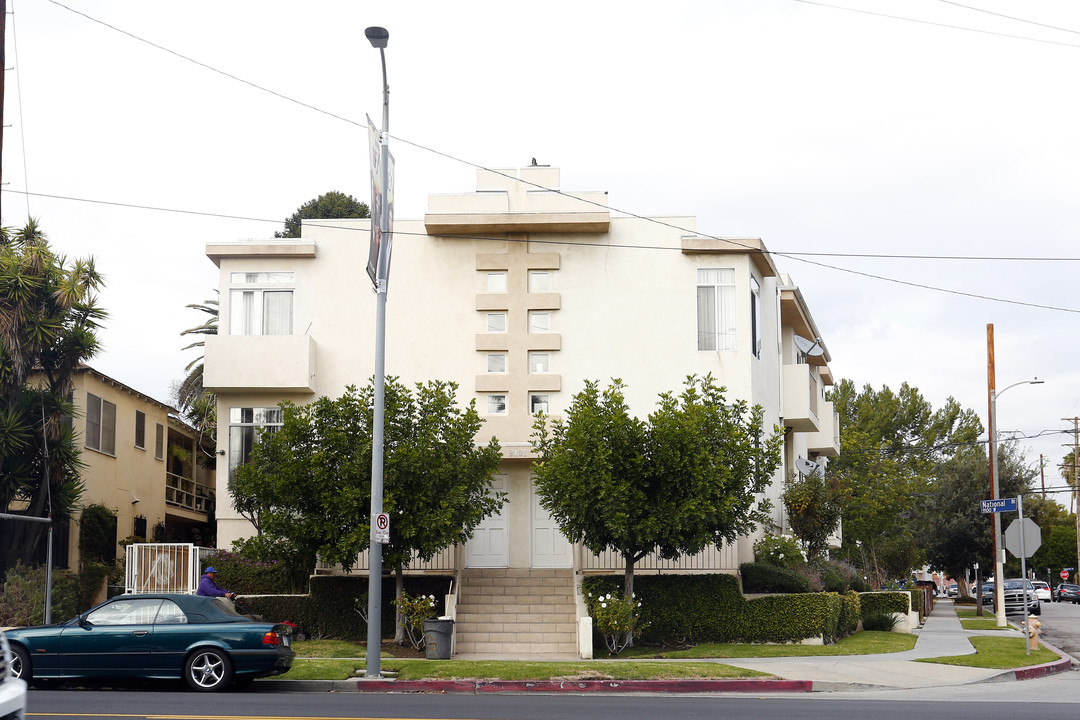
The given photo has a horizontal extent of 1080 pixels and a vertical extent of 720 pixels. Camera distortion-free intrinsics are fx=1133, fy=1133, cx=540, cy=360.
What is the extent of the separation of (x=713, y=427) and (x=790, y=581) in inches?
176

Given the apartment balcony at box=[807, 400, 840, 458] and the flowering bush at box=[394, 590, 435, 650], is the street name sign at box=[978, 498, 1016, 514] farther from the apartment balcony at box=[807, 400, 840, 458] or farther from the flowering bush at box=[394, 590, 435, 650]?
the flowering bush at box=[394, 590, 435, 650]

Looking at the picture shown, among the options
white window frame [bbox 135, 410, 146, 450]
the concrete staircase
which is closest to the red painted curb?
the concrete staircase

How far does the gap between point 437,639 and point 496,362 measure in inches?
310

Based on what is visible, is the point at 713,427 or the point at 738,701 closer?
the point at 738,701

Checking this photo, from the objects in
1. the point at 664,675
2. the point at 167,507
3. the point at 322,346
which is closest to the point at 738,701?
the point at 664,675

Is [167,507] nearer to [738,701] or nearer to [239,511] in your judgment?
[239,511]

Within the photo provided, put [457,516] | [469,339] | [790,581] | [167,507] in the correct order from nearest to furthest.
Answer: [457,516]
[790,581]
[469,339]
[167,507]

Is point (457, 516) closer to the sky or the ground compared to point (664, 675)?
closer to the sky

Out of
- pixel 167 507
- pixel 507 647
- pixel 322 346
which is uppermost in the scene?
pixel 322 346

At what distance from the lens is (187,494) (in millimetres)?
37406

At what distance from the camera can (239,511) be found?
24141 mm

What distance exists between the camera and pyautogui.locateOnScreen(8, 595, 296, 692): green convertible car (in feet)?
49.8

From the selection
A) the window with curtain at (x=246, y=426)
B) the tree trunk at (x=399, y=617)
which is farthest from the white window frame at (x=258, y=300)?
the tree trunk at (x=399, y=617)

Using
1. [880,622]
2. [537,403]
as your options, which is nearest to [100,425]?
[537,403]
